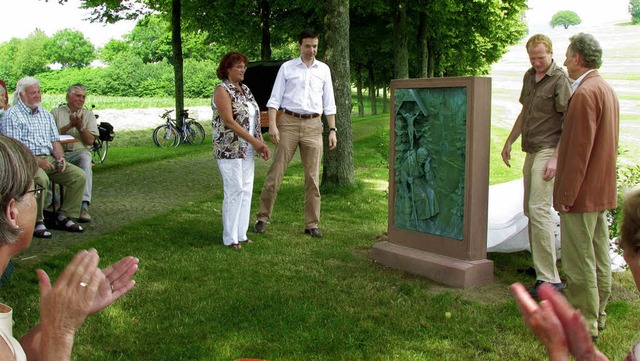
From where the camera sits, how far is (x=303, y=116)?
8.42 metres

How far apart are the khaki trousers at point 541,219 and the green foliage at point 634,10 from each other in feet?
620

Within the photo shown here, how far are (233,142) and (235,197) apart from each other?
1.93 feet

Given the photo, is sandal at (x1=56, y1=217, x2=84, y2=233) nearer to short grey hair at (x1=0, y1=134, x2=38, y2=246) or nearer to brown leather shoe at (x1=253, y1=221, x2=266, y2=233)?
brown leather shoe at (x1=253, y1=221, x2=266, y2=233)

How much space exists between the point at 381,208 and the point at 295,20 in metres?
17.2

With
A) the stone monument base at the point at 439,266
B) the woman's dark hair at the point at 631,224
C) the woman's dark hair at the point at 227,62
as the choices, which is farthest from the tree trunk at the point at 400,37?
the woman's dark hair at the point at 631,224

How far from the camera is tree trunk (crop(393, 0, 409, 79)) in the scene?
2502 centimetres

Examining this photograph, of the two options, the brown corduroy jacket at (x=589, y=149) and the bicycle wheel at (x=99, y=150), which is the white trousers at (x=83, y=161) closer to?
the brown corduroy jacket at (x=589, y=149)

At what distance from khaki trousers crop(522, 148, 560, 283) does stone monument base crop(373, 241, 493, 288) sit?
0.49 m

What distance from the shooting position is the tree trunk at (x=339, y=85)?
37.6 ft

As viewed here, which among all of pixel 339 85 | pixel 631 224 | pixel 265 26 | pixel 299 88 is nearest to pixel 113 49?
pixel 265 26

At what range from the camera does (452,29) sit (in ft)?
105

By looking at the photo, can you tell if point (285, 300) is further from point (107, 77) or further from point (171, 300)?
point (107, 77)

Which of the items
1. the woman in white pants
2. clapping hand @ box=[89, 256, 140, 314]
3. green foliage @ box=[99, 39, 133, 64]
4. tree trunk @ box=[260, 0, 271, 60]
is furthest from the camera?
green foliage @ box=[99, 39, 133, 64]

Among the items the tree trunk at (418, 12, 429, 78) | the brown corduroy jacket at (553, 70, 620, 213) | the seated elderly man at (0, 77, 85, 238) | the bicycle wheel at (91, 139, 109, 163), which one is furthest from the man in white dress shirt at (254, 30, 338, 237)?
the tree trunk at (418, 12, 429, 78)
